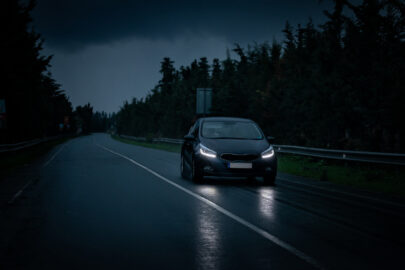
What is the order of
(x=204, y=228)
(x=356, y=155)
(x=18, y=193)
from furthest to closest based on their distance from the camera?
(x=356, y=155), (x=18, y=193), (x=204, y=228)

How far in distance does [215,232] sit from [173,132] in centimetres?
7221

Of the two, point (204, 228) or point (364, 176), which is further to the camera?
point (364, 176)

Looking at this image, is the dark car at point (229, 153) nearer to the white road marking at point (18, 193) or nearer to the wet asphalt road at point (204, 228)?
the wet asphalt road at point (204, 228)

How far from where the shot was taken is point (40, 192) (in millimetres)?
10609

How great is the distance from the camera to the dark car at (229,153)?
1159 cm

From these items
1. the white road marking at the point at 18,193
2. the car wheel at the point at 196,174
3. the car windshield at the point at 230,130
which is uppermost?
the car windshield at the point at 230,130

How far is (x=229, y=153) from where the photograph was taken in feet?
38.1

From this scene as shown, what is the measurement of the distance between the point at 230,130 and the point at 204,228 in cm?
679

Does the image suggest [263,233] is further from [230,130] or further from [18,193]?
[230,130]

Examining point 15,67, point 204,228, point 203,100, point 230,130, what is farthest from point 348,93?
point 15,67

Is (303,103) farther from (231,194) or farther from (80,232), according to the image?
(80,232)

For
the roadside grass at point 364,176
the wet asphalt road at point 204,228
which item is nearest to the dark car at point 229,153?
the wet asphalt road at point 204,228

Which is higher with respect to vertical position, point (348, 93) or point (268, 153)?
point (348, 93)

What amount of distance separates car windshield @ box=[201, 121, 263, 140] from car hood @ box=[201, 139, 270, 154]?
387mm
